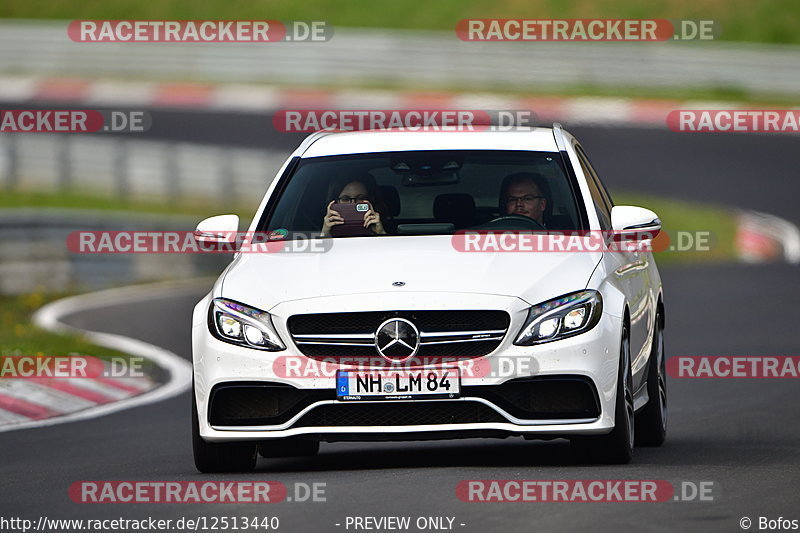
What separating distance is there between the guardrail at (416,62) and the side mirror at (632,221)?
30.1 m

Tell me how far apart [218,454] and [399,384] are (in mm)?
1026

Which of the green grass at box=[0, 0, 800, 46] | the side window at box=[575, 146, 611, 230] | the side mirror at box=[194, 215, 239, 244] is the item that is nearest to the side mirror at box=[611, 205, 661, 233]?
the side window at box=[575, 146, 611, 230]

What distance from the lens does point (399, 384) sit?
8.21m

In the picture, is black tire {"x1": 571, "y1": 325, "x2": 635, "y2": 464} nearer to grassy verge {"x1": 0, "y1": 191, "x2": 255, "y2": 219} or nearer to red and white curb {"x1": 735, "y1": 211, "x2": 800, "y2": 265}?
red and white curb {"x1": 735, "y1": 211, "x2": 800, "y2": 265}

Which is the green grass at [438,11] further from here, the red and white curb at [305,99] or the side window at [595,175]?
the side window at [595,175]

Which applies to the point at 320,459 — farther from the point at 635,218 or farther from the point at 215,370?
the point at 635,218

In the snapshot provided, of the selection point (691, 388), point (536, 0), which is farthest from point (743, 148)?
point (691, 388)

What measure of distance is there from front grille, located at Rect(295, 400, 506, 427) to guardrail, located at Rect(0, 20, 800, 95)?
31.4 metres

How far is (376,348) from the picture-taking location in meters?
8.23

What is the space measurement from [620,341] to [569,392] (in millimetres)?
376

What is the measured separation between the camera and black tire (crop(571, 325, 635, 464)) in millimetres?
8398

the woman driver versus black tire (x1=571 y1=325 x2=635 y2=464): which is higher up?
the woman driver

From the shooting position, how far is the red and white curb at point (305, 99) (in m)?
37.4

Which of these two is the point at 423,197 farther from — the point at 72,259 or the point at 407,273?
the point at 72,259
